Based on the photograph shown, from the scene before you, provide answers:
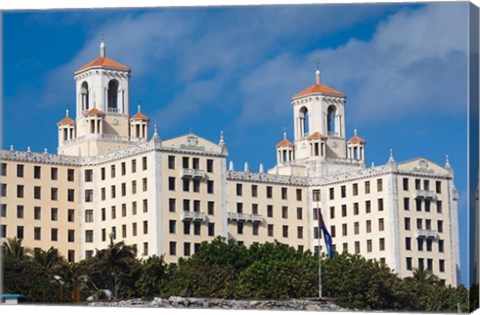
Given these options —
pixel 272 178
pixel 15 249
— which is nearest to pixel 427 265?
pixel 272 178

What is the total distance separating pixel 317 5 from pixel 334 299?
51.8ft

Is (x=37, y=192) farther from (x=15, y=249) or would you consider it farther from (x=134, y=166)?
(x=15, y=249)

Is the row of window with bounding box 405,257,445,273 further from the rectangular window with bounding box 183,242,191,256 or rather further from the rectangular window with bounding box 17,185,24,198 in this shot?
the rectangular window with bounding box 17,185,24,198

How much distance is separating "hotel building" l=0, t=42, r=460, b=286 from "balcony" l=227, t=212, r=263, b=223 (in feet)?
0.32

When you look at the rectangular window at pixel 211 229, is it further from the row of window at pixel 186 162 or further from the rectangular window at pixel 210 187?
the row of window at pixel 186 162

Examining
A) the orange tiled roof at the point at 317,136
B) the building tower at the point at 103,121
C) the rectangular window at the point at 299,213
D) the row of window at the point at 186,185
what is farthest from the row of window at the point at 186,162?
the orange tiled roof at the point at 317,136

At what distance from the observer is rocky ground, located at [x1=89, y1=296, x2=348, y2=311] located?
285ft

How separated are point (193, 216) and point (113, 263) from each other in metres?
11.4

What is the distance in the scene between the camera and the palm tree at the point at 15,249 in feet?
360

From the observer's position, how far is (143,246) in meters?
118

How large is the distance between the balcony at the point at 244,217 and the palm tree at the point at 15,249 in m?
15.2

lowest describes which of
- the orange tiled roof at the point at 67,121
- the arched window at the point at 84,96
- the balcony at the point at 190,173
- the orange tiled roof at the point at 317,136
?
the balcony at the point at 190,173

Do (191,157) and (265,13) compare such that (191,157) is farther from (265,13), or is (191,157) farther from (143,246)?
(265,13)

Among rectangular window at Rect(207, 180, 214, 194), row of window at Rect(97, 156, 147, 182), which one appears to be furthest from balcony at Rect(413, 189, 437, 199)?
row of window at Rect(97, 156, 147, 182)
